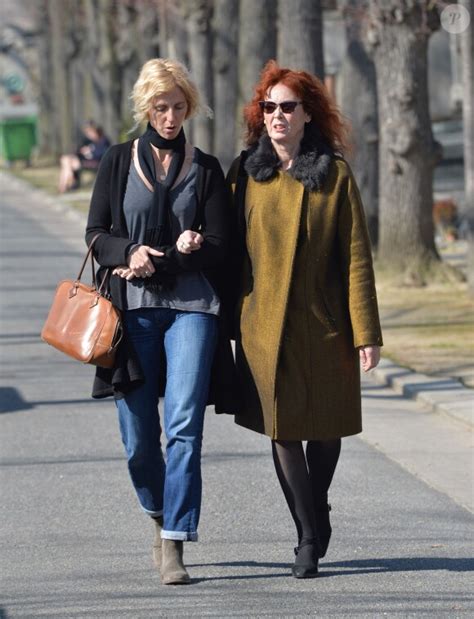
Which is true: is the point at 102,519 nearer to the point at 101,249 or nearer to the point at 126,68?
the point at 101,249

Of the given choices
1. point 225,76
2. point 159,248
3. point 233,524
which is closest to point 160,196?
point 159,248

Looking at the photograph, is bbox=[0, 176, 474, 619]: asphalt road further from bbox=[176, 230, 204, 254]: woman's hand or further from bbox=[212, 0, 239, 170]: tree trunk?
bbox=[212, 0, 239, 170]: tree trunk

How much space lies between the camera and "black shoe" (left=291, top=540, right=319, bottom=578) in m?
5.99

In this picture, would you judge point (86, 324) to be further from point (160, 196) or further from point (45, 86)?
point (45, 86)

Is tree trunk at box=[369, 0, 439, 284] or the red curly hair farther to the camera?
tree trunk at box=[369, 0, 439, 284]

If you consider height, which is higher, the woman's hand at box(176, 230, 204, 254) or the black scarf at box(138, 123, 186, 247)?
the black scarf at box(138, 123, 186, 247)

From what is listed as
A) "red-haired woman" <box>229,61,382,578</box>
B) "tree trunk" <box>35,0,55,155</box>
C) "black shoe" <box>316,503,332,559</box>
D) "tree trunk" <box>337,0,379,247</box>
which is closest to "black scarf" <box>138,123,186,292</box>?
"red-haired woman" <box>229,61,382,578</box>

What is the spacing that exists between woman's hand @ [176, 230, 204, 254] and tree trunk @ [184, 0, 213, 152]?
23789mm

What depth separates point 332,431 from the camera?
600 centimetres

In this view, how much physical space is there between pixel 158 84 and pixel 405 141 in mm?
11277

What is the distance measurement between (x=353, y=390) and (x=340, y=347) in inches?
7.7

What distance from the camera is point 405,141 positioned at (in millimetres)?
16797

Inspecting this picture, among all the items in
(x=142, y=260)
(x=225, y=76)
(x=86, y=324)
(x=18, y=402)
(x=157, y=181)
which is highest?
(x=225, y=76)
